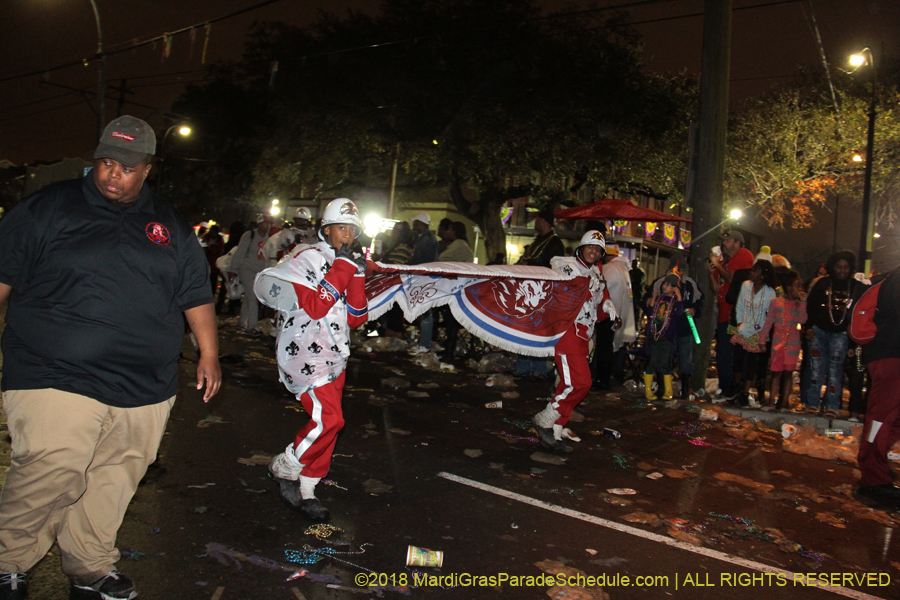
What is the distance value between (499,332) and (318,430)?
12.0ft

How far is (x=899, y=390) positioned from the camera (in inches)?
217

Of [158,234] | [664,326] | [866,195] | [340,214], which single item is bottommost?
[664,326]

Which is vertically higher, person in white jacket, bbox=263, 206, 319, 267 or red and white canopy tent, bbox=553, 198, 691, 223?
red and white canopy tent, bbox=553, 198, 691, 223

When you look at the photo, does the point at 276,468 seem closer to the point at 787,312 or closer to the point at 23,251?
the point at 23,251

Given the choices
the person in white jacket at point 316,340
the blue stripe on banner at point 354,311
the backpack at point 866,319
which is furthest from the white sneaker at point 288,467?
the backpack at point 866,319

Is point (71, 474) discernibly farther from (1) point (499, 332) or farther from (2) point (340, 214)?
(1) point (499, 332)

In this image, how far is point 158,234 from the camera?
2979mm

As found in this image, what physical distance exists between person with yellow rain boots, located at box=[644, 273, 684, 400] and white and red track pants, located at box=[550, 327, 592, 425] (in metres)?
3.30

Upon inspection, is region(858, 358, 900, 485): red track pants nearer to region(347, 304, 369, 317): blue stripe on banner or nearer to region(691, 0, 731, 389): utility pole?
region(691, 0, 731, 389): utility pole

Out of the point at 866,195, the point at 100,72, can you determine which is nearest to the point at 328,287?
the point at 866,195

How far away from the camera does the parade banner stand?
6.66 m

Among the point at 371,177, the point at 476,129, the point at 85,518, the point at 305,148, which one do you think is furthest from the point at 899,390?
the point at 371,177

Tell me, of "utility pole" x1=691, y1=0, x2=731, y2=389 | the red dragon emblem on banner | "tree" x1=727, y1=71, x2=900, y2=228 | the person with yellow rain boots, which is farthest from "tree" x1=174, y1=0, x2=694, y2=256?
the red dragon emblem on banner

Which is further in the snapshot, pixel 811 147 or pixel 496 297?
pixel 811 147
